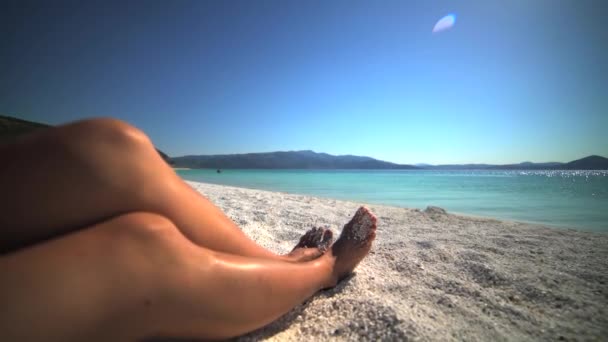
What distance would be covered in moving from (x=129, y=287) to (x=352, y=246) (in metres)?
1.28

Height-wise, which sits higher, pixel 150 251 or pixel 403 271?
pixel 150 251

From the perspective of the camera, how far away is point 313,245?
1926mm

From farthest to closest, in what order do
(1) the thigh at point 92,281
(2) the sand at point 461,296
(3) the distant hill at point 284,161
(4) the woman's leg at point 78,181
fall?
(3) the distant hill at point 284,161
(2) the sand at point 461,296
(4) the woman's leg at point 78,181
(1) the thigh at point 92,281

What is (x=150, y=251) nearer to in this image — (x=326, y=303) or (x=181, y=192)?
(x=181, y=192)

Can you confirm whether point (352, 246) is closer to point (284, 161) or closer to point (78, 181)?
point (78, 181)

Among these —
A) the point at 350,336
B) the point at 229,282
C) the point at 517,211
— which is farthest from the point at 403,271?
the point at 517,211

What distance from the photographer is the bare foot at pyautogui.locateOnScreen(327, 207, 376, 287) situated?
5.46 ft

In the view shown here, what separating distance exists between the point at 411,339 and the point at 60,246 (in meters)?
1.26

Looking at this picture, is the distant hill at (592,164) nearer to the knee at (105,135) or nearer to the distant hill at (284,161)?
the distant hill at (284,161)

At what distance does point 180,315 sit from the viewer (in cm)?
88

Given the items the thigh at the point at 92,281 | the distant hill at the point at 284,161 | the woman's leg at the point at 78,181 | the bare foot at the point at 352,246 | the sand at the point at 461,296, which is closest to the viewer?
the thigh at the point at 92,281

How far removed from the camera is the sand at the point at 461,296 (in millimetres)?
1195

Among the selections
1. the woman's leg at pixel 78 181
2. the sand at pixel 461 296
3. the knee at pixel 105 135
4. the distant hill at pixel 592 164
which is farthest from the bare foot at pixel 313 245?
the distant hill at pixel 592 164

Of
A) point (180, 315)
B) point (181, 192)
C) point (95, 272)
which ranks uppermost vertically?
point (181, 192)
